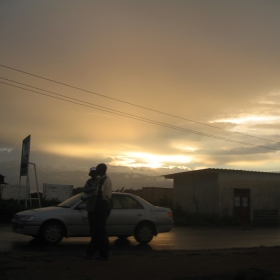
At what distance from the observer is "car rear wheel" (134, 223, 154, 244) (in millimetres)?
13012

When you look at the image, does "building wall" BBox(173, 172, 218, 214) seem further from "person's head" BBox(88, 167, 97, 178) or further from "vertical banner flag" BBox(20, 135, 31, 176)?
"person's head" BBox(88, 167, 97, 178)

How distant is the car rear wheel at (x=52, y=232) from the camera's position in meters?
11.8

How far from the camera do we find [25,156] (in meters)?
26.2

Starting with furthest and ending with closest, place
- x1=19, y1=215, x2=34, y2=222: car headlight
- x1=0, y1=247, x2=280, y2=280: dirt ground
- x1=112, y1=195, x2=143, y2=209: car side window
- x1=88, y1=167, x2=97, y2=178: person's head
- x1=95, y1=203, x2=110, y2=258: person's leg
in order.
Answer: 1. x1=112, y1=195, x2=143, y2=209: car side window
2. x1=19, y1=215, x2=34, y2=222: car headlight
3. x1=88, y1=167, x2=97, y2=178: person's head
4. x1=95, y1=203, x2=110, y2=258: person's leg
5. x1=0, y1=247, x2=280, y2=280: dirt ground

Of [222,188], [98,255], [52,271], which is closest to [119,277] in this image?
[52,271]

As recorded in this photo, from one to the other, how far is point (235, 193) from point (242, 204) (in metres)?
1.02

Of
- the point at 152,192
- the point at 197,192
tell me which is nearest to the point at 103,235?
the point at 197,192

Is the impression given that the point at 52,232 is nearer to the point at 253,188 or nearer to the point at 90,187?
the point at 90,187

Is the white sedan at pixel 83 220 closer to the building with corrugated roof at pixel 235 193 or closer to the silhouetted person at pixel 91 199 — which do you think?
the silhouetted person at pixel 91 199

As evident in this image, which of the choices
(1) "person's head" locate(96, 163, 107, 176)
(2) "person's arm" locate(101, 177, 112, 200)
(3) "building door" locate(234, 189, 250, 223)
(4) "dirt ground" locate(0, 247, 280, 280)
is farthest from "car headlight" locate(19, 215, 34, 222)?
(3) "building door" locate(234, 189, 250, 223)

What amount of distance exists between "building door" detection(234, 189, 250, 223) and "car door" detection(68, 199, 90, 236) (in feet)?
69.5

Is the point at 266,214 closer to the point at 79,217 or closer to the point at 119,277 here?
the point at 79,217

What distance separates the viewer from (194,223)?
26.1m

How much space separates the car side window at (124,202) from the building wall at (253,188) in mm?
18501
